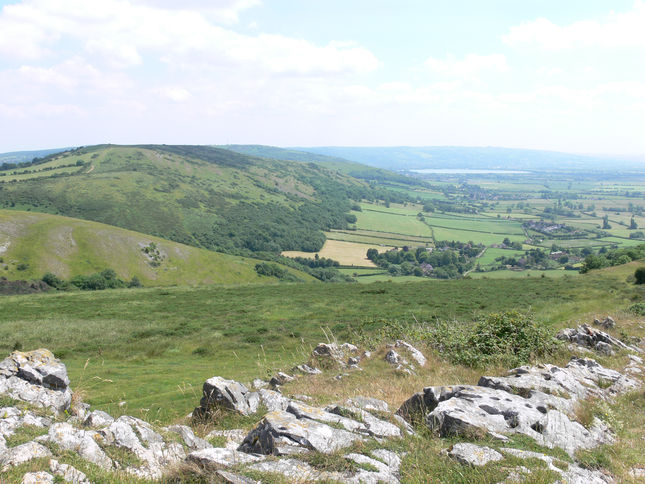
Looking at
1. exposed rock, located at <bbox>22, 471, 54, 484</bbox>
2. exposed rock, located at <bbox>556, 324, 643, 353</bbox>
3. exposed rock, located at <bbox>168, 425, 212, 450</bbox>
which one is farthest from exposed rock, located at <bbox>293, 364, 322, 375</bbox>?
exposed rock, located at <bbox>556, 324, 643, 353</bbox>

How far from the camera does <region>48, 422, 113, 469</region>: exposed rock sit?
299 inches

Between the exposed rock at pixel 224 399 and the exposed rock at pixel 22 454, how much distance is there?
4389 mm

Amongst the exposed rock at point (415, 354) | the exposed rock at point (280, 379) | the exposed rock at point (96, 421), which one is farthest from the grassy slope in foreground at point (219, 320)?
the exposed rock at point (415, 354)

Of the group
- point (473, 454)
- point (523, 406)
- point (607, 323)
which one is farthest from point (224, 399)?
point (607, 323)

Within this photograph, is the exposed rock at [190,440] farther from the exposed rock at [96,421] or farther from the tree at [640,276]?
the tree at [640,276]

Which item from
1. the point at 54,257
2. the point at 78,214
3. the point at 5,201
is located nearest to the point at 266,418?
the point at 54,257

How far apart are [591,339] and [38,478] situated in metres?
20.2

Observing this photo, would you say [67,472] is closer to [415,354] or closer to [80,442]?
Answer: [80,442]

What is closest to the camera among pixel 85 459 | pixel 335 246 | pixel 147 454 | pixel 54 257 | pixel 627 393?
pixel 85 459

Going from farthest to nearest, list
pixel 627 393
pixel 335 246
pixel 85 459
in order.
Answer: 1. pixel 335 246
2. pixel 627 393
3. pixel 85 459

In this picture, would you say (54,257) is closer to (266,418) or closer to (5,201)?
(5,201)

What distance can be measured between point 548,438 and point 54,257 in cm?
10903

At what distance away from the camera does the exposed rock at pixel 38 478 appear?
6145mm

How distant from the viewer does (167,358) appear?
92.5 ft
